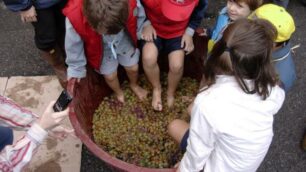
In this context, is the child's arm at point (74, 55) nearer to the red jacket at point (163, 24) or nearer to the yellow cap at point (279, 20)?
the red jacket at point (163, 24)

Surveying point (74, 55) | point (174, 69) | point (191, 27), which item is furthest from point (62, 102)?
point (191, 27)

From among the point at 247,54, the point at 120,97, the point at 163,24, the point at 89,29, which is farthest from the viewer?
the point at 120,97

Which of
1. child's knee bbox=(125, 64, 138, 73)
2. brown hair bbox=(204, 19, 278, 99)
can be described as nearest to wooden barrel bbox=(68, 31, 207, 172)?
child's knee bbox=(125, 64, 138, 73)

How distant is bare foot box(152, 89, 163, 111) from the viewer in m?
2.26

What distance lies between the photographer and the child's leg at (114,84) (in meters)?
2.14

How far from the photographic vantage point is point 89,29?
5.97ft

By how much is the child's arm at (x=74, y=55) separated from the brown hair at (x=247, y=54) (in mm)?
723

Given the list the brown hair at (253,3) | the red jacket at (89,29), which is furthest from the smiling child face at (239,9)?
the red jacket at (89,29)

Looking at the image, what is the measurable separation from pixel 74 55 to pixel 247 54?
0.91m

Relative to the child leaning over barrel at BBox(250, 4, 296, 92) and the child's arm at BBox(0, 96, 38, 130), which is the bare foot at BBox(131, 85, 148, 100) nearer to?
the child's arm at BBox(0, 96, 38, 130)

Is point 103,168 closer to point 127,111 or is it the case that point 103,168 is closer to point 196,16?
point 127,111

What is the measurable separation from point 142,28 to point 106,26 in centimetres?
48

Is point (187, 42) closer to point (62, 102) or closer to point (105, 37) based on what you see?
point (105, 37)

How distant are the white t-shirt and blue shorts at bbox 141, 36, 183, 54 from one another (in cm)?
66
